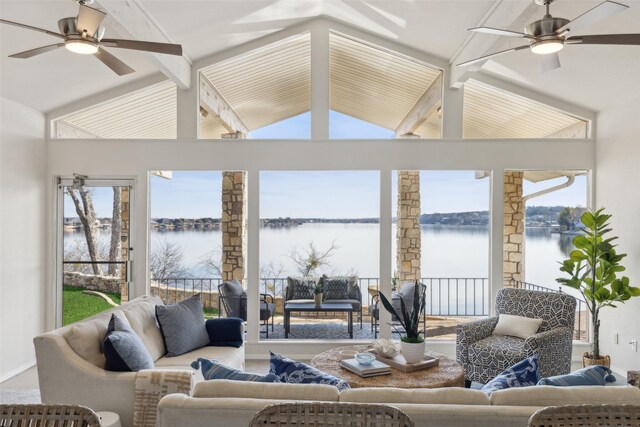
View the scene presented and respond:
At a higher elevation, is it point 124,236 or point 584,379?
point 124,236

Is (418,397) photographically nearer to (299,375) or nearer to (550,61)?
(299,375)

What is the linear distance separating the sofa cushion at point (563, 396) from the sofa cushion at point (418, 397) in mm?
85

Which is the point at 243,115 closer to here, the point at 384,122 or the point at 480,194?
the point at 384,122

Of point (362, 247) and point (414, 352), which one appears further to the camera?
point (362, 247)

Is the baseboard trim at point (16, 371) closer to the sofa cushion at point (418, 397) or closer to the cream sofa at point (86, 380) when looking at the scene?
the cream sofa at point (86, 380)

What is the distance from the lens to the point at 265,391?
209cm

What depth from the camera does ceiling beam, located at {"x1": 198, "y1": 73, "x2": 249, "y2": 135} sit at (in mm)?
5649

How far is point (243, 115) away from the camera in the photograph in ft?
18.6

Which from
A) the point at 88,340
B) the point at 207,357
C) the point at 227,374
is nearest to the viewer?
the point at 227,374

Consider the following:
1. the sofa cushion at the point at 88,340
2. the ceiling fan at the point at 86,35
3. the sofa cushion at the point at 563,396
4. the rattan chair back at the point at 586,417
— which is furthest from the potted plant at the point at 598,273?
the sofa cushion at the point at 88,340

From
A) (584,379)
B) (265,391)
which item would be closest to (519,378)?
(584,379)

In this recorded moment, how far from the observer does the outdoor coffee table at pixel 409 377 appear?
3.23 meters

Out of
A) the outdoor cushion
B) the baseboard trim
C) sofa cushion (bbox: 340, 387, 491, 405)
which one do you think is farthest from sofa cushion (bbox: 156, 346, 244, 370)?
A: the baseboard trim

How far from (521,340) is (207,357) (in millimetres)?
2882
